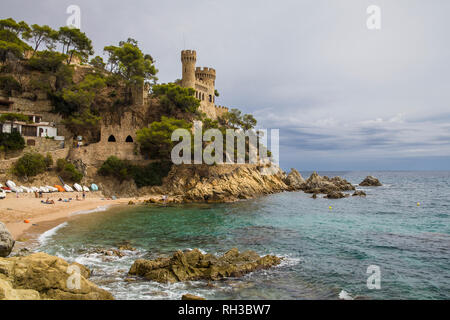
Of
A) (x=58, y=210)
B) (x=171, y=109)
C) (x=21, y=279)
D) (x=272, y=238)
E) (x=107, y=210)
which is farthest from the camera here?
(x=171, y=109)

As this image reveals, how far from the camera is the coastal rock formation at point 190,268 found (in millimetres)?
11062

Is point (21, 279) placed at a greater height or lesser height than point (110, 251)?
greater

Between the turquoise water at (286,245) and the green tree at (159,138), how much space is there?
12126 mm

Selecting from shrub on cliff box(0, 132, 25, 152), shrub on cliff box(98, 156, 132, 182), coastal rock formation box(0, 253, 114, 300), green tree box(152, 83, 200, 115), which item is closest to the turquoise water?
coastal rock formation box(0, 253, 114, 300)

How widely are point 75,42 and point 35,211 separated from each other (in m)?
38.5

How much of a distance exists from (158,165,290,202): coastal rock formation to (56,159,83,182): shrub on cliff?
10.00 metres

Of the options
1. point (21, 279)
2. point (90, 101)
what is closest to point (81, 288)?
point (21, 279)

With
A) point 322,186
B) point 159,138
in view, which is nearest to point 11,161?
point 159,138

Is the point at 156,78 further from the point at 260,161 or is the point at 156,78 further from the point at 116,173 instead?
the point at 260,161

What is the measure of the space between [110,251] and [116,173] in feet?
82.4

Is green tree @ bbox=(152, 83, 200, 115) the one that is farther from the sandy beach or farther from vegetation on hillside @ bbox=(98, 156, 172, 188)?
the sandy beach

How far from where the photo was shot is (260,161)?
52.6 meters

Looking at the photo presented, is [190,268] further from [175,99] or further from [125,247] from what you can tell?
[175,99]

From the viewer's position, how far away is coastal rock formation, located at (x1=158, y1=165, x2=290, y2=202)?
3675 cm
